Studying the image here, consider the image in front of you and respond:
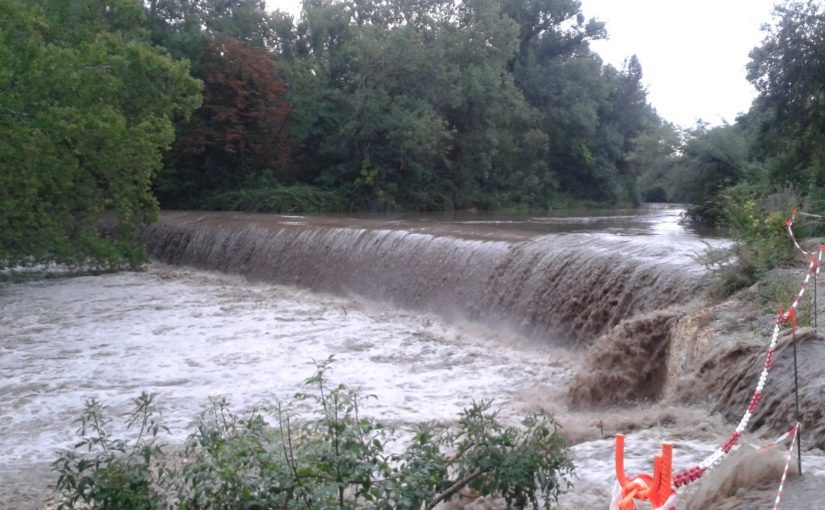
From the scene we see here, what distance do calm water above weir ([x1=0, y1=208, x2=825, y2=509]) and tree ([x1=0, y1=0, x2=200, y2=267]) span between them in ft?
3.62

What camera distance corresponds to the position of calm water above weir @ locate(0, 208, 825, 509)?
6121mm

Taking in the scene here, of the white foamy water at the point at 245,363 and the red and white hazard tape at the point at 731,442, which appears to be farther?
the white foamy water at the point at 245,363

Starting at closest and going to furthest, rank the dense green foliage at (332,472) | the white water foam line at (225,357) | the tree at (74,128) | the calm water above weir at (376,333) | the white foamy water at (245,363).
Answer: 1. the dense green foliage at (332,472)
2. the calm water above weir at (376,333)
3. the white foamy water at (245,363)
4. the white water foam line at (225,357)
5. the tree at (74,128)

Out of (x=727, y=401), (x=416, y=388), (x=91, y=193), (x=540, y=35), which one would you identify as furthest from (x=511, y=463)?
(x=540, y=35)

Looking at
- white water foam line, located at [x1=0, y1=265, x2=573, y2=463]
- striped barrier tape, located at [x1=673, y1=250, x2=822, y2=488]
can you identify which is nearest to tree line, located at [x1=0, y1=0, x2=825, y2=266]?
white water foam line, located at [x1=0, y1=265, x2=573, y2=463]

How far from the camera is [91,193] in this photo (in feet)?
53.6

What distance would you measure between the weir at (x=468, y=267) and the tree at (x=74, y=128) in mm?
2308

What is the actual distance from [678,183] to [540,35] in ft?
70.7

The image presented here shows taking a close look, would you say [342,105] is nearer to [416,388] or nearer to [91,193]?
[91,193]

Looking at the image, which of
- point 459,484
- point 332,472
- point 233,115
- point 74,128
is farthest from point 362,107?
point 332,472

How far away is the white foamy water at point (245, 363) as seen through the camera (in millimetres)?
6402

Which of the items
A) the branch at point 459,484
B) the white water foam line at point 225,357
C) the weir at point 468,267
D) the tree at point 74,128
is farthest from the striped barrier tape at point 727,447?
the tree at point 74,128

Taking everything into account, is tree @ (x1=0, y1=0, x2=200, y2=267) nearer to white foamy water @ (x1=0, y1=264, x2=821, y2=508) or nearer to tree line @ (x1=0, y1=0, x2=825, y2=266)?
tree line @ (x1=0, y1=0, x2=825, y2=266)

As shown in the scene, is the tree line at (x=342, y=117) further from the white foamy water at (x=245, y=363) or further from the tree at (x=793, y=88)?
the white foamy water at (x=245, y=363)
